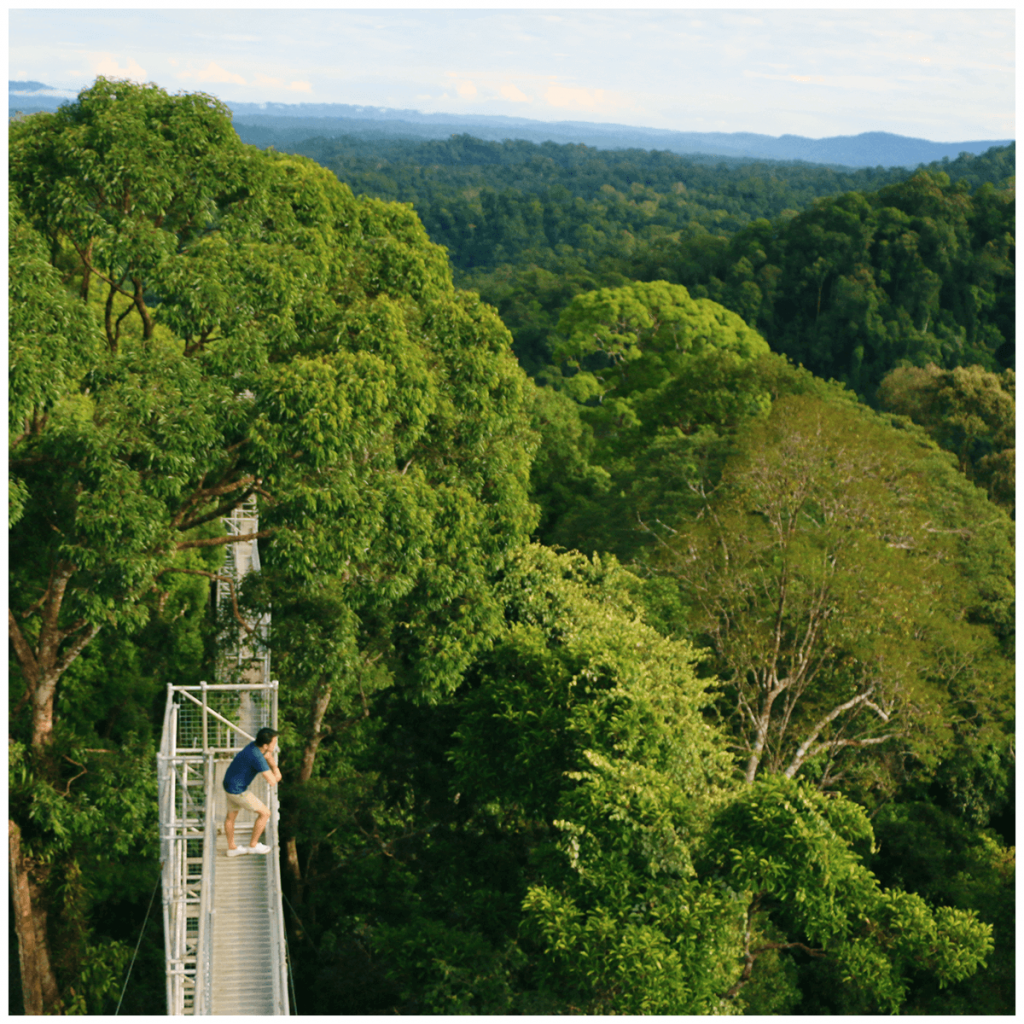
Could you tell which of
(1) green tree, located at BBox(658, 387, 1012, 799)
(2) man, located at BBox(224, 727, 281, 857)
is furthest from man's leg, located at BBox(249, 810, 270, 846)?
(1) green tree, located at BBox(658, 387, 1012, 799)

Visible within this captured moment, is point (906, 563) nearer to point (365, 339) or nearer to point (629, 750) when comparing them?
point (629, 750)

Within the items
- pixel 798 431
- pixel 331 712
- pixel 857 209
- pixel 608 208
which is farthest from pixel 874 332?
pixel 608 208

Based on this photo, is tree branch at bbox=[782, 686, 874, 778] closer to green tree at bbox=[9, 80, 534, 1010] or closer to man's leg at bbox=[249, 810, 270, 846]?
green tree at bbox=[9, 80, 534, 1010]

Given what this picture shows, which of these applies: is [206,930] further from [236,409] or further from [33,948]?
[33,948]

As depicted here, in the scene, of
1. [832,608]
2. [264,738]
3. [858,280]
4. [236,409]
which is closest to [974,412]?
[832,608]

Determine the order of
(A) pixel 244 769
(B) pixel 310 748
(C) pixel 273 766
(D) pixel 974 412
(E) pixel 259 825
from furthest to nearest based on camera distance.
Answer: (D) pixel 974 412 < (B) pixel 310 748 < (C) pixel 273 766 < (E) pixel 259 825 < (A) pixel 244 769
